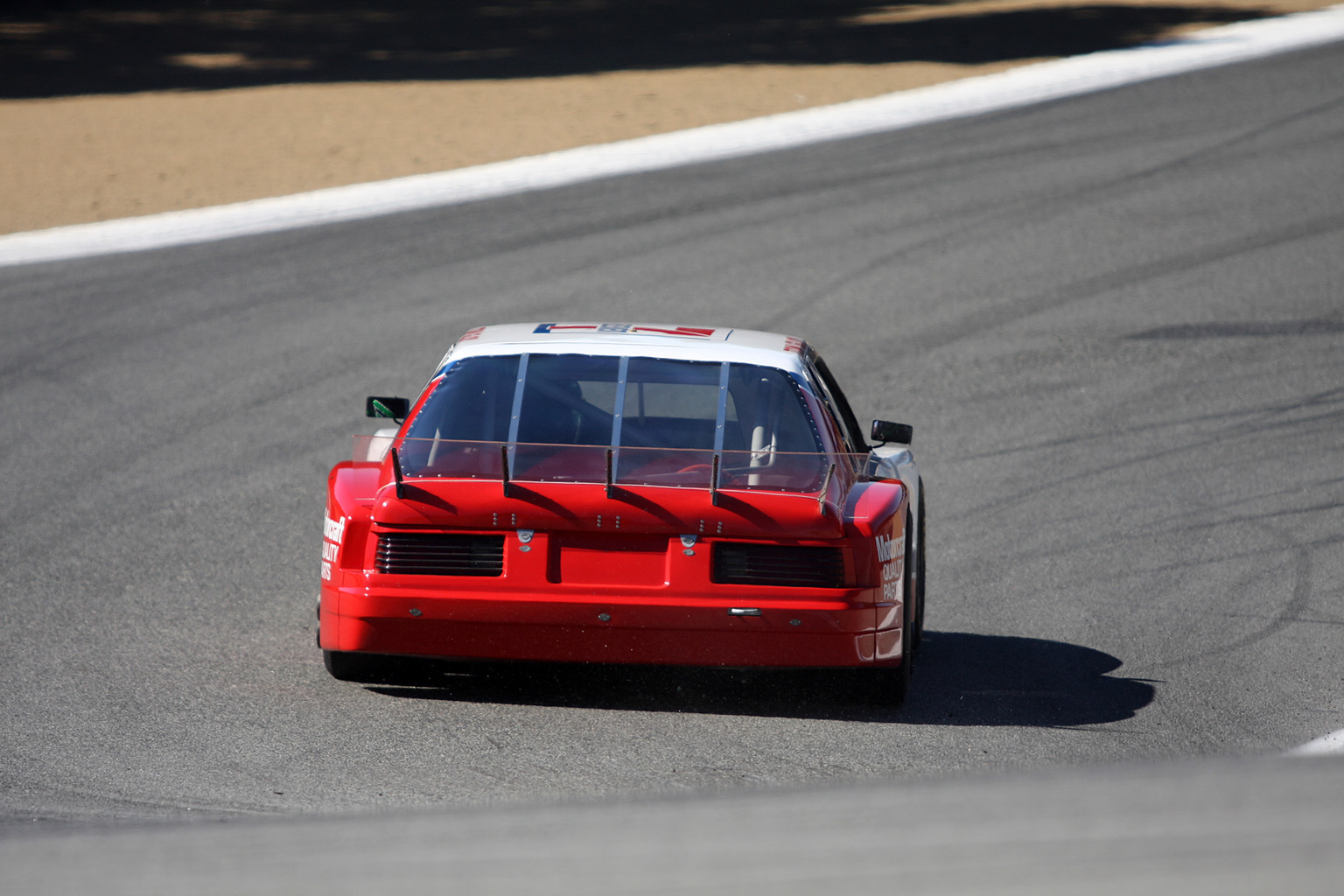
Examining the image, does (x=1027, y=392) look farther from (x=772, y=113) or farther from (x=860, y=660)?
(x=772, y=113)

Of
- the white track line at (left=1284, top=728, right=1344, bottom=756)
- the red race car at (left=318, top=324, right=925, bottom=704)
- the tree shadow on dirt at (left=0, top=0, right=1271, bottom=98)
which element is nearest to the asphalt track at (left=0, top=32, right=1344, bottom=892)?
the white track line at (left=1284, top=728, right=1344, bottom=756)

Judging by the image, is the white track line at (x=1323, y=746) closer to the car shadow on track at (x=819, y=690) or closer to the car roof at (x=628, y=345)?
the car shadow on track at (x=819, y=690)

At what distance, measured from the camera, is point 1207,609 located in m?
7.38

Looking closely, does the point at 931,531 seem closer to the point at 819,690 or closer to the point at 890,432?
the point at 890,432

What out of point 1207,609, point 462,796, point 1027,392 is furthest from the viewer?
point 1027,392

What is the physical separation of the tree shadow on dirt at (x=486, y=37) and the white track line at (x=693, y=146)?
1.46 metres

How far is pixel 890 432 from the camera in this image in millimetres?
7109

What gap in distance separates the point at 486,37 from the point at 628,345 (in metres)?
23.0

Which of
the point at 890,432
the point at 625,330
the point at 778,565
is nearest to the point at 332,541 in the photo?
the point at 625,330

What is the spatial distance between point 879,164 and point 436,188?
16.6 feet

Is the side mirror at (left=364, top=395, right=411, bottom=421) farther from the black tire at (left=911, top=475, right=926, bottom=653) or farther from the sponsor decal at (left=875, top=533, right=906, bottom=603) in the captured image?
the black tire at (left=911, top=475, right=926, bottom=653)

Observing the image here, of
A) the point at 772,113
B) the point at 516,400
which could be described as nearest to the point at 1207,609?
the point at 516,400

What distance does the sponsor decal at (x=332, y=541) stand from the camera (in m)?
5.76

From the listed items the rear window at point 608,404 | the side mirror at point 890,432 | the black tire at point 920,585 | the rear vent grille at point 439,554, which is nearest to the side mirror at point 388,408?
the rear window at point 608,404
